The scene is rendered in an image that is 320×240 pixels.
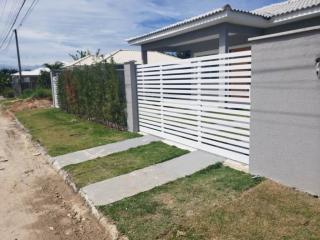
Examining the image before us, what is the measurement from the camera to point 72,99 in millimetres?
13359

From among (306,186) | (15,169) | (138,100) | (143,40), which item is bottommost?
(15,169)

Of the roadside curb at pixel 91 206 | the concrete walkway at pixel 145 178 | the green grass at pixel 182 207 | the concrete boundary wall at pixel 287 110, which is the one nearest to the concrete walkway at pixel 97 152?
the roadside curb at pixel 91 206

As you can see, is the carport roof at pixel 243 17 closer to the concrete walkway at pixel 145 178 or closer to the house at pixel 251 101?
the house at pixel 251 101

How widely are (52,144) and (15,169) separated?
1.65 meters

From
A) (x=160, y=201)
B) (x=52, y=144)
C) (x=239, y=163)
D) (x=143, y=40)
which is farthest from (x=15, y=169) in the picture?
(x=143, y=40)

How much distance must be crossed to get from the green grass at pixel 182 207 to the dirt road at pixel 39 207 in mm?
403

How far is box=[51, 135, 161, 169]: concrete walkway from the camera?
628 cm

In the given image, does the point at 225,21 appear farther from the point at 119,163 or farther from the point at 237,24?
the point at 119,163

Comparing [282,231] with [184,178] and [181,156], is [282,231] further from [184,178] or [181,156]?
[181,156]

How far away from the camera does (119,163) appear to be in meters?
5.79

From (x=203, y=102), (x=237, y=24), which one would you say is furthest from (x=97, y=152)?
(x=237, y=24)

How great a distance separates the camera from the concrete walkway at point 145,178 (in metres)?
4.35

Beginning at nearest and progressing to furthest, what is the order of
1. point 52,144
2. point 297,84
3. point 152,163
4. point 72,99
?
point 297,84
point 152,163
point 52,144
point 72,99

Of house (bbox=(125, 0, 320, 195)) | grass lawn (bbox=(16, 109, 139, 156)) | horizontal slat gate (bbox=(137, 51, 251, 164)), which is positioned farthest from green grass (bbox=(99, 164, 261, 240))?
grass lawn (bbox=(16, 109, 139, 156))
